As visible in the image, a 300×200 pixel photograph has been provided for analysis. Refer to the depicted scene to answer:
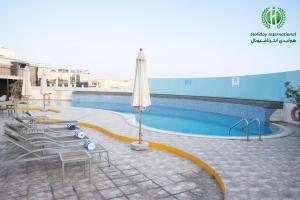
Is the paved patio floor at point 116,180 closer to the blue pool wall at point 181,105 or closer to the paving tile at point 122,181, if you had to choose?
the paving tile at point 122,181

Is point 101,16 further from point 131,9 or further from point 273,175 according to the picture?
point 273,175

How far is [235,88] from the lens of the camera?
22359 mm

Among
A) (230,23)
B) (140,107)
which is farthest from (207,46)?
(140,107)

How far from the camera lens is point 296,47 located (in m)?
18.5

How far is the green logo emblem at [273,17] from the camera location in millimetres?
13656

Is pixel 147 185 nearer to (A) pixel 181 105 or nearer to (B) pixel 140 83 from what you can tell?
(B) pixel 140 83

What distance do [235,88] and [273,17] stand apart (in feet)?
30.9

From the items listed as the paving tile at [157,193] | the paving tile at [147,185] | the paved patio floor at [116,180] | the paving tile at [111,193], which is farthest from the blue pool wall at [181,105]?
the paving tile at [111,193]

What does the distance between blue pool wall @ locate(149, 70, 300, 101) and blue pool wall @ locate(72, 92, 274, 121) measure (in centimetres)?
286

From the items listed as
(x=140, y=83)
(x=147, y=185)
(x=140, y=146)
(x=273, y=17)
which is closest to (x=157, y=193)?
(x=147, y=185)

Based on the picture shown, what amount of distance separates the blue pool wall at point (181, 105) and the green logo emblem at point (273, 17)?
5.16 m

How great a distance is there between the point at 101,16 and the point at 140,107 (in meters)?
14.3

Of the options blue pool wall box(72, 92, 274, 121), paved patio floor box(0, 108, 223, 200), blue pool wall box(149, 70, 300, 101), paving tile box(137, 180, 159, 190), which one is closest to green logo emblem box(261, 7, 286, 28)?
blue pool wall box(149, 70, 300, 101)

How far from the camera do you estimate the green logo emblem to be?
13.7 metres
